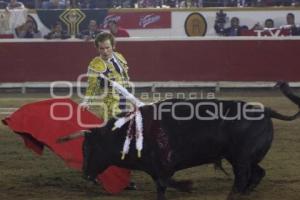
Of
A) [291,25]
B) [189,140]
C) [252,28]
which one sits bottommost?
[252,28]

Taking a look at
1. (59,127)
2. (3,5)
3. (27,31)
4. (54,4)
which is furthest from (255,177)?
(3,5)

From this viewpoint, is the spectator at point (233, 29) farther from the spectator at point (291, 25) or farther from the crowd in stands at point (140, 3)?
the crowd in stands at point (140, 3)

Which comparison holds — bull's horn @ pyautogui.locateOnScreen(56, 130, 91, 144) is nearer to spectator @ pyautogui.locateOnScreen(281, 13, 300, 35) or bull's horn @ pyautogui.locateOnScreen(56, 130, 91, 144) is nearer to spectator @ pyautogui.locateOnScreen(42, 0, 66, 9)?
spectator @ pyautogui.locateOnScreen(281, 13, 300, 35)

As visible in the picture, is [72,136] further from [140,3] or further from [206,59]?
[140,3]

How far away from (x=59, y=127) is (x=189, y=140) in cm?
131

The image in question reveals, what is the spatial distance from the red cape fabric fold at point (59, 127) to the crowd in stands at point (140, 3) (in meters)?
11.4

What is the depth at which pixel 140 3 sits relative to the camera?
17969 millimetres

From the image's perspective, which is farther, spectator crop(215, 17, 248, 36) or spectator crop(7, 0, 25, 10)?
spectator crop(7, 0, 25, 10)

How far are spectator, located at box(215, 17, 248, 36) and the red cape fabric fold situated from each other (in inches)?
381

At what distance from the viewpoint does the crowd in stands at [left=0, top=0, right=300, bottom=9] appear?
57.6 ft

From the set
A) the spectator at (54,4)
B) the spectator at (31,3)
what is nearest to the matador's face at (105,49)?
the spectator at (54,4)

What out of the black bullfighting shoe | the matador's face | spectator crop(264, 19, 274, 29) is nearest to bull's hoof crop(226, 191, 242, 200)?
the black bullfighting shoe

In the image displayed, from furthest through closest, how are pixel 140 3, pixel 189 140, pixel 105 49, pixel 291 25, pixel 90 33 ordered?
pixel 140 3, pixel 291 25, pixel 90 33, pixel 105 49, pixel 189 140

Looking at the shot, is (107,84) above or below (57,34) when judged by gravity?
above
